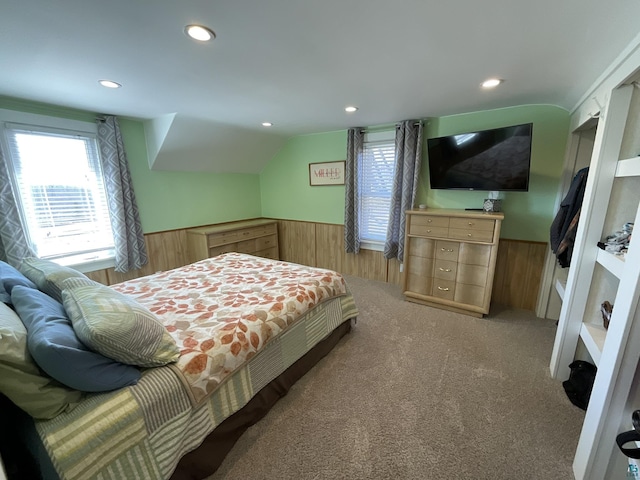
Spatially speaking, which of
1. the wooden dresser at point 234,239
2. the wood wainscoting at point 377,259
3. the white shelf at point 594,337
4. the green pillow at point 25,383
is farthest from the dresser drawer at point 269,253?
the white shelf at point 594,337

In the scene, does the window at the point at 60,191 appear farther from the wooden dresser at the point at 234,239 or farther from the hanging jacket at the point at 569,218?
the hanging jacket at the point at 569,218

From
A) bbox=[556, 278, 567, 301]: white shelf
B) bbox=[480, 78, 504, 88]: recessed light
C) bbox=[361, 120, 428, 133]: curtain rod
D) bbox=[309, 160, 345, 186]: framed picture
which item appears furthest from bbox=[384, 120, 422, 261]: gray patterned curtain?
bbox=[556, 278, 567, 301]: white shelf

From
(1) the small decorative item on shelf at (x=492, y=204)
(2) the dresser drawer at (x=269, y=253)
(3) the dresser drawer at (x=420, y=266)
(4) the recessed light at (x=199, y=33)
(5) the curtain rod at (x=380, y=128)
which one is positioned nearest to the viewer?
(4) the recessed light at (x=199, y=33)

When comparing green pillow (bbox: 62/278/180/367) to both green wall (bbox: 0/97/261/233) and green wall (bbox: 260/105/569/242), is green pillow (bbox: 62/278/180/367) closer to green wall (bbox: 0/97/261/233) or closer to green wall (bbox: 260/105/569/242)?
green wall (bbox: 0/97/261/233)

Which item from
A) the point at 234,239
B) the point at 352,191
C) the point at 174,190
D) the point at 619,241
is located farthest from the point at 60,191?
the point at 619,241

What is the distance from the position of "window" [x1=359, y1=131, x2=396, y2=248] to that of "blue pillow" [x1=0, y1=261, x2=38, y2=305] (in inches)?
134

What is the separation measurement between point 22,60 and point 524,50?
3086 mm

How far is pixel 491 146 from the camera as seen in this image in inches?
101

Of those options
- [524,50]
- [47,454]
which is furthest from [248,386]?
[524,50]

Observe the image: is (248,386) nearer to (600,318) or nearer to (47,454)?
(47,454)

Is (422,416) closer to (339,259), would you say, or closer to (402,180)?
(402,180)

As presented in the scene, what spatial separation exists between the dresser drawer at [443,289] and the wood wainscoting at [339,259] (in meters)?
0.65

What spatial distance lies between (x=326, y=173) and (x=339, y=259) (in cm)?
142

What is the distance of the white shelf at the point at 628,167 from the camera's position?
1.33 metres
